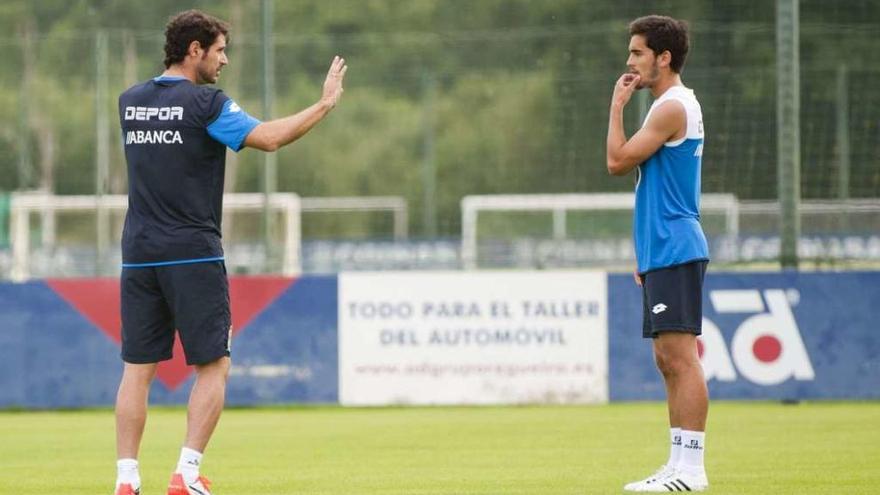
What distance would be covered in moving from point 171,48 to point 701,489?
305cm

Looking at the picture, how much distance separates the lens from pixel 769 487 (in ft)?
26.4

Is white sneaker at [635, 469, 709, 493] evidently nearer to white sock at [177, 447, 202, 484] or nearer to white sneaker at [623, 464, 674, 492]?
white sneaker at [623, 464, 674, 492]

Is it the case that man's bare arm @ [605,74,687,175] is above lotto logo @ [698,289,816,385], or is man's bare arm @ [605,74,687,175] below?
above

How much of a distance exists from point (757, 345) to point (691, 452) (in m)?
6.89

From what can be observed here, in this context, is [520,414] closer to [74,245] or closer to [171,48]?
[171,48]

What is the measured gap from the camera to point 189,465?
7277mm

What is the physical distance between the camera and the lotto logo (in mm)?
14539

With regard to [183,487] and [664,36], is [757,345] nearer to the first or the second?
[664,36]

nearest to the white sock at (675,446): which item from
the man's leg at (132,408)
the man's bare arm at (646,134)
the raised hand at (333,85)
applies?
the man's bare arm at (646,134)

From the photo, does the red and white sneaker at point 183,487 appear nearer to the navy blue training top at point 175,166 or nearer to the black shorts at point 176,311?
the black shorts at point 176,311

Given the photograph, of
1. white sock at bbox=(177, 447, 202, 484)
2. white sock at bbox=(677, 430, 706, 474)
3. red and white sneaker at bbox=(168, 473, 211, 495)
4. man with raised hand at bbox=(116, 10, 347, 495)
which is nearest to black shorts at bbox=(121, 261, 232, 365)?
man with raised hand at bbox=(116, 10, 347, 495)

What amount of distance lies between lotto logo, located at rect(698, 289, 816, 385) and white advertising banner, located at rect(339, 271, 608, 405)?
916 millimetres

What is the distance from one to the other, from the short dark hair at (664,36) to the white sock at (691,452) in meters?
1.68

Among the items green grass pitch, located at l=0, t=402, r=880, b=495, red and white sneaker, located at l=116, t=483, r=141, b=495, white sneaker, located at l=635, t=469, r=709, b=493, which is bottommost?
green grass pitch, located at l=0, t=402, r=880, b=495
